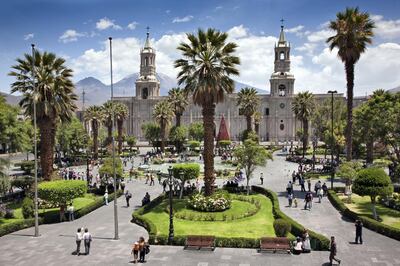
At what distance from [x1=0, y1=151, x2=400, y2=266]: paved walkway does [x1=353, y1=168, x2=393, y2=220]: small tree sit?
2188 millimetres

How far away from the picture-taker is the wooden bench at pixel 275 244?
730 inches

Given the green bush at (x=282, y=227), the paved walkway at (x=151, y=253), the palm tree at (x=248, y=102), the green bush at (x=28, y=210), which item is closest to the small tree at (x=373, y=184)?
the paved walkway at (x=151, y=253)

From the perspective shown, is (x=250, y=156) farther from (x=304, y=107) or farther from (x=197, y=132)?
(x=197, y=132)

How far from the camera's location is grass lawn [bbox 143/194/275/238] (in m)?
21.8

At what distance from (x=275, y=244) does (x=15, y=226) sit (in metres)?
14.6

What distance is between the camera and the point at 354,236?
69.5 ft

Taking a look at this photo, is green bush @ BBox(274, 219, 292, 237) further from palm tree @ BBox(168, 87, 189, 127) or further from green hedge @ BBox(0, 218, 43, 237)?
palm tree @ BBox(168, 87, 189, 127)

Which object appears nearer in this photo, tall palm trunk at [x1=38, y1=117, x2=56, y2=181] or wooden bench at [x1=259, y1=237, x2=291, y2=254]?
wooden bench at [x1=259, y1=237, x2=291, y2=254]

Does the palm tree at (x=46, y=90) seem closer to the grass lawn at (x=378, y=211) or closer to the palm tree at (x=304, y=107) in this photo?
the grass lawn at (x=378, y=211)

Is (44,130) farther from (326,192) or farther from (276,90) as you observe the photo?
(276,90)

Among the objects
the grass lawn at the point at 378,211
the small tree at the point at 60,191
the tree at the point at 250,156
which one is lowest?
the grass lawn at the point at 378,211

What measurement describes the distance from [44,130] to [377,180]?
76.0 feet

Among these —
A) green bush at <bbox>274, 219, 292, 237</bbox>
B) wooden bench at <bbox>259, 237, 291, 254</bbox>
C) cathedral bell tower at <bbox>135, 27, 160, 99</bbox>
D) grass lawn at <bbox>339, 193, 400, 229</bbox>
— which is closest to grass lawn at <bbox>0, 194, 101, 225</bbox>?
green bush at <bbox>274, 219, 292, 237</bbox>

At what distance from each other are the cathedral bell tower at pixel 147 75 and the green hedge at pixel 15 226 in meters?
91.9
